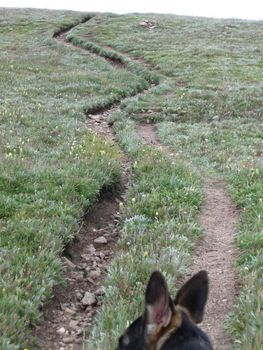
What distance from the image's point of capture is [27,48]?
42.3 m

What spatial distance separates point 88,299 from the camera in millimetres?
7480

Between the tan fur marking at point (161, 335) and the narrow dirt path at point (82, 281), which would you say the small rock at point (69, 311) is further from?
the tan fur marking at point (161, 335)

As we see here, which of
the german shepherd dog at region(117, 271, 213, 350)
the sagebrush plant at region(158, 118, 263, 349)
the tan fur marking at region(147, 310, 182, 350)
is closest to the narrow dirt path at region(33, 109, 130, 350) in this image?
the sagebrush plant at region(158, 118, 263, 349)

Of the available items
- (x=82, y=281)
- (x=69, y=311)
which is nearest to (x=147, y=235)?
(x=82, y=281)

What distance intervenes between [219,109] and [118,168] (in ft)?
37.7

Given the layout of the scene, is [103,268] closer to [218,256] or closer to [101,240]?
[101,240]

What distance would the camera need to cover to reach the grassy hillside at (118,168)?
6.89 metres

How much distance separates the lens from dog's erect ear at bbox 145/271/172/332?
345 cm

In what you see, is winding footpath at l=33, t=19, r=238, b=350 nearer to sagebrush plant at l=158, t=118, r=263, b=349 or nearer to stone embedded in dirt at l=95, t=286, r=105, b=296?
stone embedded in dirt at l=95, t=286, r=105, b=296

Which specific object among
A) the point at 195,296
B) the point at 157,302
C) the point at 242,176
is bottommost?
the point at 242,176

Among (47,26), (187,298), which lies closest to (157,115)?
(187,298)

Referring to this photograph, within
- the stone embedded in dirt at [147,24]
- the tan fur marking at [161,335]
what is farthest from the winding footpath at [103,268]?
the stone embedded in dirt at [147,24]

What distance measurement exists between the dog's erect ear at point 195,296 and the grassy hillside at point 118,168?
2022 millimetres

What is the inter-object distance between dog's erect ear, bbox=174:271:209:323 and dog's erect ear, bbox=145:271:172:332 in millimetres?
515
